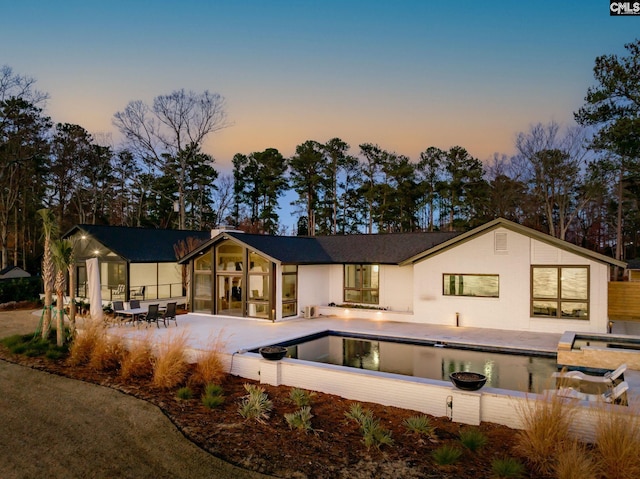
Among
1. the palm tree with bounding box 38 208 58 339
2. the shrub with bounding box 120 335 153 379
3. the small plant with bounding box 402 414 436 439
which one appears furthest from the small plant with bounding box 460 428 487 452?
the palm tree with bounding box 38 208 58 339

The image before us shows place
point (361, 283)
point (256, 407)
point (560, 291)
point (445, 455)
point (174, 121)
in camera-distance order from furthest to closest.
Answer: point (174, 121)
point (361, 283)
point (560, 291)
point (256, 407)
point (445, 455)

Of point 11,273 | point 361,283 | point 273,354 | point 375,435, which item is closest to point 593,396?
point 375,435

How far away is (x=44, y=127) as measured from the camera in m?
29.9

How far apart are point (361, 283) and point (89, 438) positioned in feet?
43.1

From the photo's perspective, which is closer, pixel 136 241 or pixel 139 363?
pixel 139 363

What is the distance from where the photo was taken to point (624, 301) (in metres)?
16.0

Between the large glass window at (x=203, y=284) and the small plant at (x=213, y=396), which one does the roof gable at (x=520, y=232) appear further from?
the small plant at (x=213, y=396)

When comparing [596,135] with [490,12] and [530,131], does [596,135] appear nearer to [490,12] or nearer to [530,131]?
[530,131]

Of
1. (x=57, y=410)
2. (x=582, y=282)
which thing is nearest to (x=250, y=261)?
(x=57, y=410)

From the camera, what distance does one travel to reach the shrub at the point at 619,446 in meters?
4.63

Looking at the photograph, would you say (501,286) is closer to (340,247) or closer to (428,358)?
(428,358)

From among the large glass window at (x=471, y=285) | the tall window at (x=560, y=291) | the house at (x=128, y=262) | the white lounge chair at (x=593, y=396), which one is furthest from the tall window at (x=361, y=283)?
the white lounge chair at (x=593, y=396)

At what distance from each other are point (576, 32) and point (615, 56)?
579cm

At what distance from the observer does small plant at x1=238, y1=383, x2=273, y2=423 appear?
6.71 m
